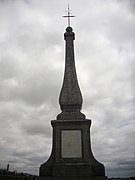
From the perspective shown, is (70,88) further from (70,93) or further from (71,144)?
(71,144)

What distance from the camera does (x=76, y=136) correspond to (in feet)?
58.1

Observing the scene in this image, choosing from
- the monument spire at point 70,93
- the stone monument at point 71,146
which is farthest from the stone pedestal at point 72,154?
the monument spire at point 70,93

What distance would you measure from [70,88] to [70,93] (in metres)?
0.50

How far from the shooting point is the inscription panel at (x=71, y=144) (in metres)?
17.2

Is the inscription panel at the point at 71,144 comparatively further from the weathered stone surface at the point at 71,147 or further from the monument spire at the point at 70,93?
the monument spire at the point at 70,93

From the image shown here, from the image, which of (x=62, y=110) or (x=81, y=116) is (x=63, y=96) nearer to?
(x=62, y=110)

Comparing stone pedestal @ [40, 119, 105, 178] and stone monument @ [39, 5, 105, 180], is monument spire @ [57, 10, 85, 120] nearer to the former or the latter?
stone monument @ [39, 5, 105, 180]

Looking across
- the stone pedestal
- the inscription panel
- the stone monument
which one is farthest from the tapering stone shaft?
the inscription panel

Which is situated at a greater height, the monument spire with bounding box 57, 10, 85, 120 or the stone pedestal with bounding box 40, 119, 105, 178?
the monument spire with bounding box 57, 10, 85, 120

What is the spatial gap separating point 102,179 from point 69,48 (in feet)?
38.7

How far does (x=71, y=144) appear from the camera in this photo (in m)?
17.5

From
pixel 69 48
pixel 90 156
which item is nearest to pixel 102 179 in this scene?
pixel 90 156

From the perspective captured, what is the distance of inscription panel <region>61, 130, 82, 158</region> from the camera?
56.6 ft

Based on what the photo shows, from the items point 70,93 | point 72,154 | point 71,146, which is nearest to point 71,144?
point 71,146
